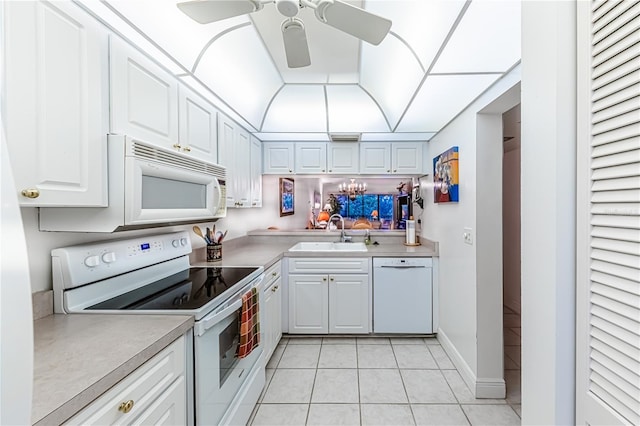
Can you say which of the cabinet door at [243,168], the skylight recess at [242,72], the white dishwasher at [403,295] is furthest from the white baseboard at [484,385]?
the skylight recess at [242,72]

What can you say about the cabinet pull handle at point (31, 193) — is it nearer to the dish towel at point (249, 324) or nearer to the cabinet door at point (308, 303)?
the dish towel at point (249, 324)

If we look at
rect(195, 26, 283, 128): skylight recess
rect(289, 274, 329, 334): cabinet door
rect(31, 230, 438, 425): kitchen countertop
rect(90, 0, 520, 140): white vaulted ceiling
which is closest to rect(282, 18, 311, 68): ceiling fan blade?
rect(90, 0, 520, 140): white vaulted ceiling

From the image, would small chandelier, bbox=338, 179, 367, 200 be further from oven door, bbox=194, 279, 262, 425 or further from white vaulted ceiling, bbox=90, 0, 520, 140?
oven door, bbox=194, 279, 262, 425

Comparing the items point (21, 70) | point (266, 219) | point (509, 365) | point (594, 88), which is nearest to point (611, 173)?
point (594, 88)

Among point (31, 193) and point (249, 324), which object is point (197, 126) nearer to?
point (31, 193)

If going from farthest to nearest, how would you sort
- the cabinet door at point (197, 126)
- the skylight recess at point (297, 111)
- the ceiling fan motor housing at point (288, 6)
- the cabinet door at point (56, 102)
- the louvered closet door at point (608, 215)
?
the skylight recess at point (297, 111)
the cabinet door at point (197, 126)
the ceiling fan motor housing at point (288, 6)
the cabinet door at point (56, 102)
the louvered closet door at point (608, 215)

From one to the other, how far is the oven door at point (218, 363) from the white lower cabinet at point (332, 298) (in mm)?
1159

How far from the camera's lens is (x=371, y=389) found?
2.16 m

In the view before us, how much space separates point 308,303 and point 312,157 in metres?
1.63

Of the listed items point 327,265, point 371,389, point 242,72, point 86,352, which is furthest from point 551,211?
point 327,265

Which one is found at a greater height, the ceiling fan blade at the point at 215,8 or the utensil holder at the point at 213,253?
the ceiling fan blade at the point at 215,8

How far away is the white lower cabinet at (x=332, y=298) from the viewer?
2.94m

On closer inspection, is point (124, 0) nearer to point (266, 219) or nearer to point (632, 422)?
point (632, 422)

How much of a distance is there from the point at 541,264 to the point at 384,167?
8.47 ft
